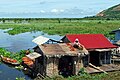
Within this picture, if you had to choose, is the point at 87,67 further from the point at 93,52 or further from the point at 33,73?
the point at 33,73

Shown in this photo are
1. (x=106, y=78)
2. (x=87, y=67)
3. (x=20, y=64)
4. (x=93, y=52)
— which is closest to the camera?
(x=106, y=78)

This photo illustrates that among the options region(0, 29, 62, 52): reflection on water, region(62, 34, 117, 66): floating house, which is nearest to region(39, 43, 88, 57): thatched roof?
region(62, 34, 117, 66): floating house

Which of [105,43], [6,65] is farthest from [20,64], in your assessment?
[105,43]

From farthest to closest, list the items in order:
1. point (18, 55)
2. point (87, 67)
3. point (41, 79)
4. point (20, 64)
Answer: point (18, 55) < point (20, 64) < point (87, 67) < point (41, 79)

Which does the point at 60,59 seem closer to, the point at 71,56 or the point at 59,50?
the point at 59,50

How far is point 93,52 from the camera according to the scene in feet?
89.7

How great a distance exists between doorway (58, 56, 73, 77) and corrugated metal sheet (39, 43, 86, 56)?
846mm

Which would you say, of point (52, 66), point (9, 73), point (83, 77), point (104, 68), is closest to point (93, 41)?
point (104, 68)

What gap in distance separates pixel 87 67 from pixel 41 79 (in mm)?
4834

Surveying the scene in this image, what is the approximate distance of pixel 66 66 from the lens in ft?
82.0

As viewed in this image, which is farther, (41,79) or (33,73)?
(33,73)

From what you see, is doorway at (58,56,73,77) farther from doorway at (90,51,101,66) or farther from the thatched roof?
doorway at (90,51,101,66)

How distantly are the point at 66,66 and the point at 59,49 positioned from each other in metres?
1.76

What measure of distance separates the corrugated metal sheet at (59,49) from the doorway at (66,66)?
85 cm
